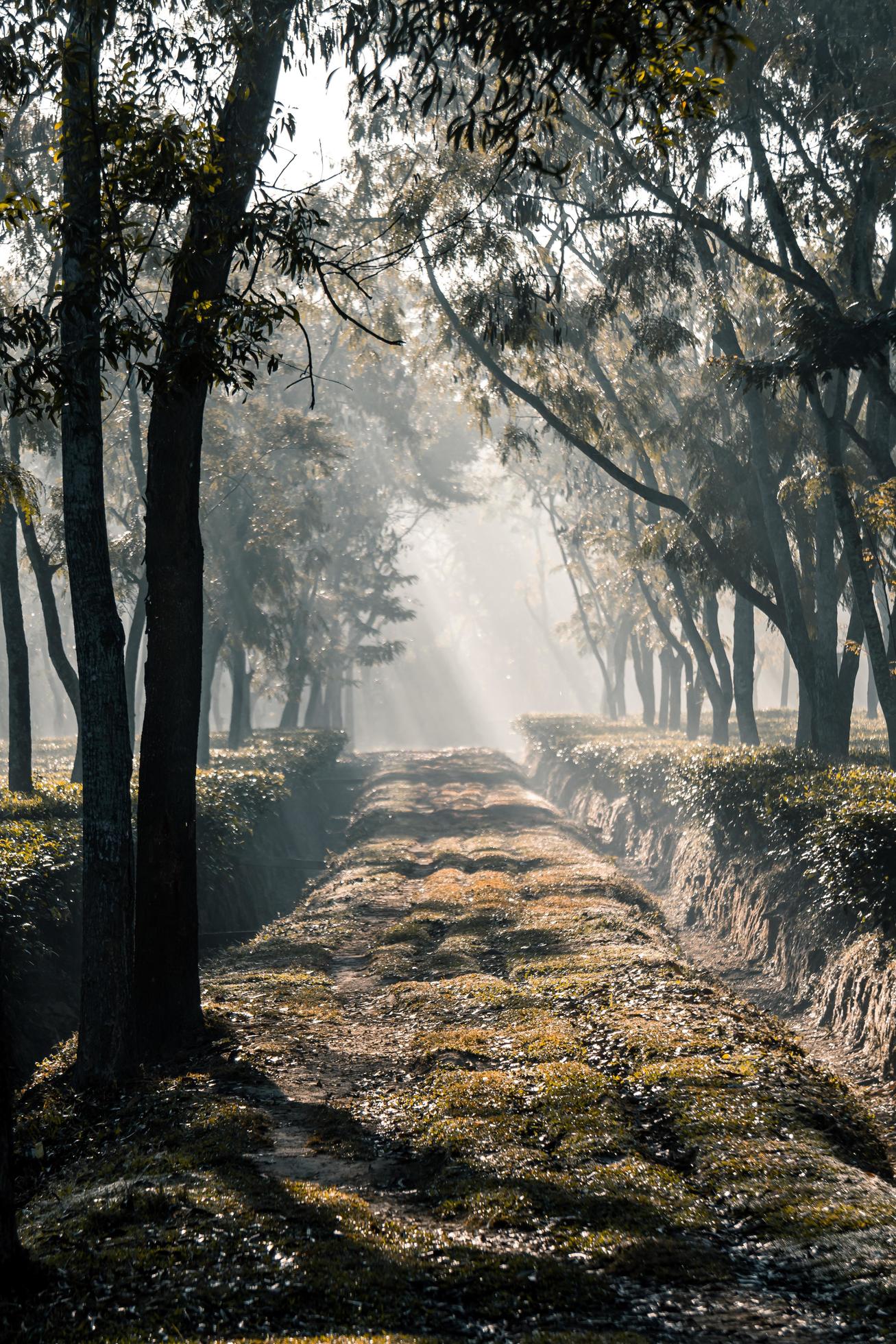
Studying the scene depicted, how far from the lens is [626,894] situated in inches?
688

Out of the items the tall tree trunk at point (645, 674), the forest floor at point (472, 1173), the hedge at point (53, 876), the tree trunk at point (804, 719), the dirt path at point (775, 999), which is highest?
the tall tree trunk at point (645, 674)

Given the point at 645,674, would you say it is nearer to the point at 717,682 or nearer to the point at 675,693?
the point at 675,693

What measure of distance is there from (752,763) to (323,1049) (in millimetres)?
10174

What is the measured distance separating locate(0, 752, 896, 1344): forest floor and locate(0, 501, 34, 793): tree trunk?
7.18m

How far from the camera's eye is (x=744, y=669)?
2814 centimetres

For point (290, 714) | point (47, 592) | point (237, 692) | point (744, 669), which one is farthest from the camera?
point (290, 714)

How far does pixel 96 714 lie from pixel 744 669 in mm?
21880

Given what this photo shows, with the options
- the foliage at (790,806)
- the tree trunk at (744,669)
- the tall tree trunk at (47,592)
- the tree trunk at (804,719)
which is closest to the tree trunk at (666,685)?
the tree trunk at (744,669)

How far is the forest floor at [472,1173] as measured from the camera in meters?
5.11

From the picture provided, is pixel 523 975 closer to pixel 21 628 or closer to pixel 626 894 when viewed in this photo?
pixel 626 894

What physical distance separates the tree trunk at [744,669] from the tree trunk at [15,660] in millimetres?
17132

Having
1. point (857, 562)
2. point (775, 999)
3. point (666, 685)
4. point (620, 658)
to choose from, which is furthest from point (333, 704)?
point (775, 999)

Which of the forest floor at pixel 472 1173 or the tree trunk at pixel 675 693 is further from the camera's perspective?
the tree trunk at pixel 675 693

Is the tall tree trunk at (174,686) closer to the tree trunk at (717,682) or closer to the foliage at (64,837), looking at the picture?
the foliage at (64,837)
